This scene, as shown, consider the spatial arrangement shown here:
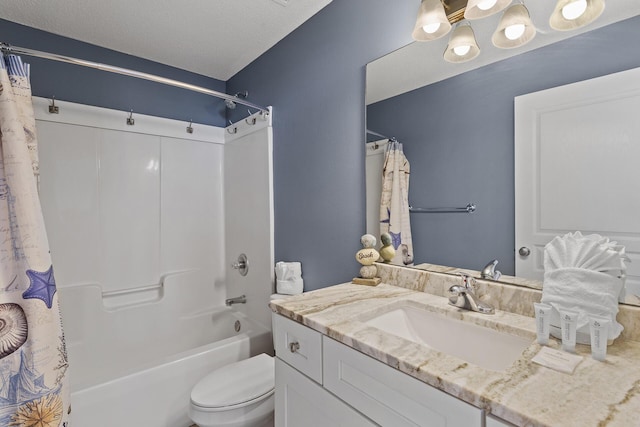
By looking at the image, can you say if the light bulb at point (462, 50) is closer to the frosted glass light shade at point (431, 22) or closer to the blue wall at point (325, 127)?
the frosted glass light shade at point (431, 22)

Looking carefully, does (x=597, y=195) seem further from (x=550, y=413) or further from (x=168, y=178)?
(x=168, y=178)

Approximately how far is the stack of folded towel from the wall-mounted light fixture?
0.64 m

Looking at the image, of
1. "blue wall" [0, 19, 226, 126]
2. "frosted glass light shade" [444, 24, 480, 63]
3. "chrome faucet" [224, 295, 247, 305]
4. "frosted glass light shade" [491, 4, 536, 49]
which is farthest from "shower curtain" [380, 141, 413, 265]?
"blue wall" [0, 19, 226, 126]

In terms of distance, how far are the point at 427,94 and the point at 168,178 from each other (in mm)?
1970

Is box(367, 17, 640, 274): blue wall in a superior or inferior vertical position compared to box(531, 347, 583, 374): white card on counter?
superior

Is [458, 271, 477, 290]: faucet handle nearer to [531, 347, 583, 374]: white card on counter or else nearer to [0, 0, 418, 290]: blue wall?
[531, 347, 583, 374]: white card on counter

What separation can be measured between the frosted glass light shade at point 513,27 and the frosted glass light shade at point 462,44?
0.07 m

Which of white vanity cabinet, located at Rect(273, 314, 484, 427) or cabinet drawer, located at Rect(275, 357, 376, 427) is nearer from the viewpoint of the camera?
white vanity cabinet, located at Rect(273, 314, 484, 427)

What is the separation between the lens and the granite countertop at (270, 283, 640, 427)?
0.51 meters

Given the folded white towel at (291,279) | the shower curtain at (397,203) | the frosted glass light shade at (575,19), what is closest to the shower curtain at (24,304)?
the folded white towel at (291,279)

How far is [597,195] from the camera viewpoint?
2.81ft

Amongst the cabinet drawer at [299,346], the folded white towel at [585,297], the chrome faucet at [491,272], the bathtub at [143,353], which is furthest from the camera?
the bathtub at [143,353]

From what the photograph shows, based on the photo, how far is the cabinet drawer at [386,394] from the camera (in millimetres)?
615

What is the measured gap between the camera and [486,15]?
3.39ft
